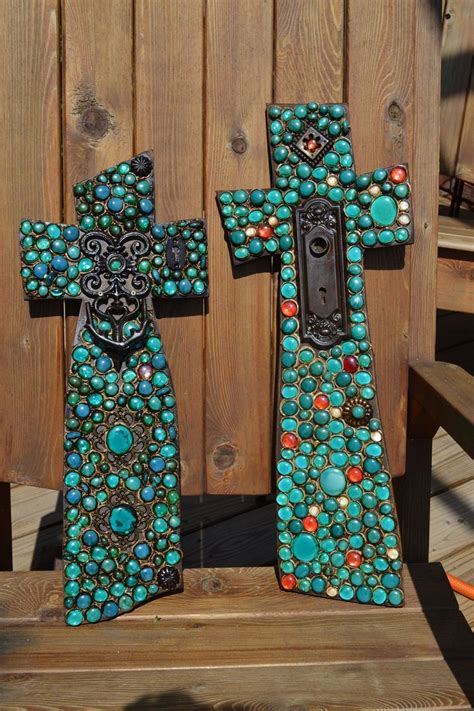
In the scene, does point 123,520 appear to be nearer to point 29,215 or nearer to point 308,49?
point 29,215

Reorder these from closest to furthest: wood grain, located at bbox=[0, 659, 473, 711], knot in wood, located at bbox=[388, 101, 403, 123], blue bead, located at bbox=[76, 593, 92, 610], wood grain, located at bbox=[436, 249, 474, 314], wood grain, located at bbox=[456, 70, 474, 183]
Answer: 1. wood grain, located at bbox=[0, 659, 473, 711]
2. blue bead, located at bbox=[76, 593, 92, 610]
3. knot in wood, located at bbox=[388, 101, 403, 123]
4. wood grain, located at bbox=[436, 249, 474, 314]
5. wood grain, located at bbox=[456, 70, 474, 183]

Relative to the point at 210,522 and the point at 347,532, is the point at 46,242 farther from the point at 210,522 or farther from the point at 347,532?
the point at 210,522

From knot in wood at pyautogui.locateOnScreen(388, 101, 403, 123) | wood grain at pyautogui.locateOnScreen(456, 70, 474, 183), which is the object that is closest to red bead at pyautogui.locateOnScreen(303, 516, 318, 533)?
knot in wood at pyautogui.locateOnScreen(388, 101, 403, 123)

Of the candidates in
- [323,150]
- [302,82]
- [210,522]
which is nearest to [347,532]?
[323,150]

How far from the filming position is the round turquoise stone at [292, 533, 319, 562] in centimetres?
110

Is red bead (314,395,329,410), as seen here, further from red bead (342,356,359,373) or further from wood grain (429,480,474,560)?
wood grain (429,480,474,560)

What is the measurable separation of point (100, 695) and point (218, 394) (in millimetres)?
436

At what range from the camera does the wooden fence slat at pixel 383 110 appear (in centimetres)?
114

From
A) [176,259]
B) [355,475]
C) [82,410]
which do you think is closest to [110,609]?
[82,410]

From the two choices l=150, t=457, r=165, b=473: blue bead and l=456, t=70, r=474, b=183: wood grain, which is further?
l=456, t=70, r=474, b=183: wood grain

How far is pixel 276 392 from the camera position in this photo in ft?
3.83

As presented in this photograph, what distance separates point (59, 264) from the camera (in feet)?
3.56

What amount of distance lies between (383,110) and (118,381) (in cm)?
53

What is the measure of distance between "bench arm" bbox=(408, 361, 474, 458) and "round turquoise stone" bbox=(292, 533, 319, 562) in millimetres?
232
